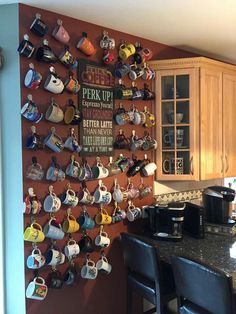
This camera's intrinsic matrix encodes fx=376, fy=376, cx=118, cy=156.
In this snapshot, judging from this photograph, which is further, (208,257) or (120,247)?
(120,247)

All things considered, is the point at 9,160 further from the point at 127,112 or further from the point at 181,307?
the point at 181,307

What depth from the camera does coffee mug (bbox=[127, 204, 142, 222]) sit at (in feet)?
8.70

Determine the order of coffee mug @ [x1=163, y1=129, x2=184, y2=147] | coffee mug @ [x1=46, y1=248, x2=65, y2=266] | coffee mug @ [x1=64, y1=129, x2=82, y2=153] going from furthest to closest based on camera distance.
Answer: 1. coffee mug @ [x1=163, y1=129, x2=184, y2=147]
2. coffee mug @ [x1=64, y1=129, x2=82, y2=153]
3. coffee mug @ [x1=46, y1=248, x2=65, y2=266]

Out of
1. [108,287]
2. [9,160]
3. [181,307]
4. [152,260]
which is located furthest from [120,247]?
[9,160]

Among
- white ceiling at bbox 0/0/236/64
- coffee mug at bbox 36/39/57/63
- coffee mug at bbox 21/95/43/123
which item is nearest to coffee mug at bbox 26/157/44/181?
coffee mug at bbox 21/95/43/123

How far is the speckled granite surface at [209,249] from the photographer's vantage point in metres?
2.09

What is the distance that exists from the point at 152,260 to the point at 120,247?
22.4 inches

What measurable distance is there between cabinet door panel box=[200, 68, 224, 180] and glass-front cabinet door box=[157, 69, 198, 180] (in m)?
0.07

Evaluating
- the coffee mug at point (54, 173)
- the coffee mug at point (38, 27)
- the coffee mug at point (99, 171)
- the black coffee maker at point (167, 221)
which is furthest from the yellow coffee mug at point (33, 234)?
the coffee mug at point (38, 27)

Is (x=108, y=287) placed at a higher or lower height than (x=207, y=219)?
lower

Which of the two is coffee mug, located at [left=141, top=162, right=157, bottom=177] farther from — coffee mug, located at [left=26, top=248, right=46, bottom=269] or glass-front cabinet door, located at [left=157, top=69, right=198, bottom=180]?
coffee mug, located at [left=26, top=248, right=46, bottom=269]

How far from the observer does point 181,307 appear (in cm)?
192

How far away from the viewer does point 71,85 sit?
2.25 metres

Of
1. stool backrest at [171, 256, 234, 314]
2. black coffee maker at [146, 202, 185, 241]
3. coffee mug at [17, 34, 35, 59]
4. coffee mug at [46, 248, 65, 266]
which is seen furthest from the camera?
black coffee maker at [146, 202, 185, 241]
